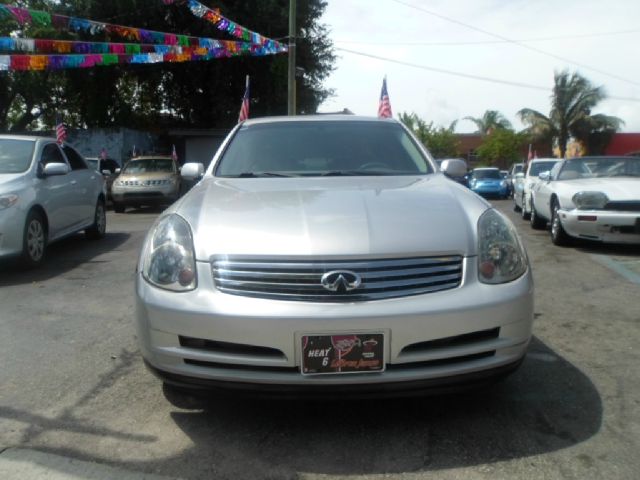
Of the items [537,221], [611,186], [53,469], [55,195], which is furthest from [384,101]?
[53,469]

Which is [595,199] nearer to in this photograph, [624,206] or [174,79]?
[624,206]

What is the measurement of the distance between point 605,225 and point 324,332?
6.58 metres

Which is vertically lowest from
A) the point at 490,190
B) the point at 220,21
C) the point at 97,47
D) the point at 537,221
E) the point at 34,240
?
the point at 490,190

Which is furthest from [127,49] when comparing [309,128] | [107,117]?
[107,117]

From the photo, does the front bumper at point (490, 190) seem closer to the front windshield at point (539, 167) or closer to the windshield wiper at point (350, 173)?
the front windshield at point (539, 167)

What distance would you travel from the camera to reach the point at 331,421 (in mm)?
3086

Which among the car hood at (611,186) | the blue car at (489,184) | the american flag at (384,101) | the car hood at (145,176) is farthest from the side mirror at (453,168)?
the blue car at (489,184)

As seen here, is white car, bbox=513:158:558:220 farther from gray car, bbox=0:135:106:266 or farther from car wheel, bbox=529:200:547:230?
gray car, bbox=0:135:106:266

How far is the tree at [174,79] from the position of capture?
2377 cm

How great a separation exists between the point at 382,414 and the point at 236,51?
37.7 feet

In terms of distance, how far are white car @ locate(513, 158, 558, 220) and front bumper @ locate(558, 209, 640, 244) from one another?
3.60 m

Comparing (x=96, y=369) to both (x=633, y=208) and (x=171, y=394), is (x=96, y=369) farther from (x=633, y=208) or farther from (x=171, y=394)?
(x=633, y=208)

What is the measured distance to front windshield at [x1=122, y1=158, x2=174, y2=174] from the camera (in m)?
16.6

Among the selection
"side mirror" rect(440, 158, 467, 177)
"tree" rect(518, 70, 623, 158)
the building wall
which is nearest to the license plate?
"side mirror" rect(440, 158, 467, 177)
